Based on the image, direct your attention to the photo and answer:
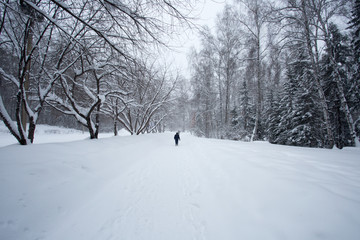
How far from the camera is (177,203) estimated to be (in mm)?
2451

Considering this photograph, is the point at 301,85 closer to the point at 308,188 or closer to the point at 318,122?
the point at 318,122

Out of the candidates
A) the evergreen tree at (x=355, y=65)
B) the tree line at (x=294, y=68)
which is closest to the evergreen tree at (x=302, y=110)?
the tree line at (x=294, y=68)

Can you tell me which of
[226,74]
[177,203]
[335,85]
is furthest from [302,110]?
[177,203]

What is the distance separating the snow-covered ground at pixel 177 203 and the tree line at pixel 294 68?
6253 millimetres

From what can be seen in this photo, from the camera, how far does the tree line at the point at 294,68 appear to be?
234 inches

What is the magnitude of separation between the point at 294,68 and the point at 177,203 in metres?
16.9

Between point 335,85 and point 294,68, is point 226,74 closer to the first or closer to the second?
point 294,68

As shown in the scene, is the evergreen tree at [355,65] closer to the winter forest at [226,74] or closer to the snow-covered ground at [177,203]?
the winter forest at [226,74]

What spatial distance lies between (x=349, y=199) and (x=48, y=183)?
4.57 m

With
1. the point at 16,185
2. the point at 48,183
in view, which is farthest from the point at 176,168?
the point at 16,185

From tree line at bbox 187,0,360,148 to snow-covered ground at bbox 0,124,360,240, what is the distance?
20.5ft

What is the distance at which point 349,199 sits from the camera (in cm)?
153

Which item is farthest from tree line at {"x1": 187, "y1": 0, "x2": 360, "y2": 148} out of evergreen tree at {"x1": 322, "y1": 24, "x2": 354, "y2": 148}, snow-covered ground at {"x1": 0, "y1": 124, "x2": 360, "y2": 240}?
snow-covered ground at {"x1": 0, "y1": 124, "x2": 360, "y2": 240}

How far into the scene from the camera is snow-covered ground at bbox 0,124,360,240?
1524mm
